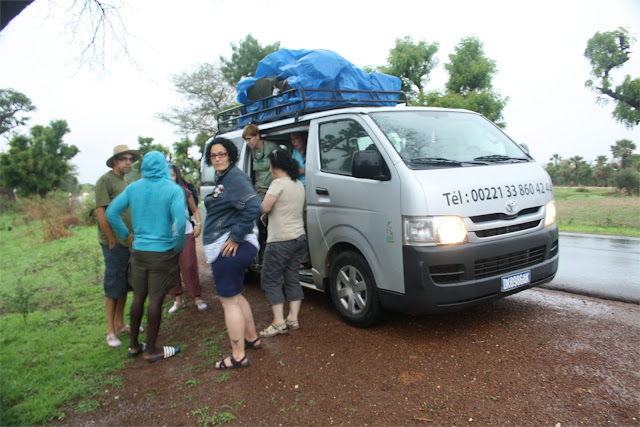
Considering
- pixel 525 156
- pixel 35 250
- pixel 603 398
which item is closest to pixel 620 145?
pixel 525 156

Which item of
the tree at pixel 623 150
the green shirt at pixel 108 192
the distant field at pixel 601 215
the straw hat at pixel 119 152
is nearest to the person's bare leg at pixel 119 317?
the green shirt at pixel 108 192

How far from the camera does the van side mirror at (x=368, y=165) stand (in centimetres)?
378

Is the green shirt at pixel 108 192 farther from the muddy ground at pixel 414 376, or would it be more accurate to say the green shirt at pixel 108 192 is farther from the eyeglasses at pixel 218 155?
the eyeglasses at pixel 218 155

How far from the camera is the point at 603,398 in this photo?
286 cm

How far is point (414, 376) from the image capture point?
329 centimetres

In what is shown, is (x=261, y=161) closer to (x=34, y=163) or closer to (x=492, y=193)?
(x=492, y=193)

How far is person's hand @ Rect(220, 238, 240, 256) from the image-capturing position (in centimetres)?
350

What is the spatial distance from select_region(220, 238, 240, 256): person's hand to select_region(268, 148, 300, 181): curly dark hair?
101 centimetres

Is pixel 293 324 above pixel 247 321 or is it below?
below

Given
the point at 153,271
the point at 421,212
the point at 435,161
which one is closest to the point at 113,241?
the point at 153,271

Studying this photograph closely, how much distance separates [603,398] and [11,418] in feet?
13.5

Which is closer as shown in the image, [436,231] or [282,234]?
[436,231]

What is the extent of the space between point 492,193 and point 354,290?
1.58 metres

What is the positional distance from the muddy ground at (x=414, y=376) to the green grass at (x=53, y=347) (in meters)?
0.23
